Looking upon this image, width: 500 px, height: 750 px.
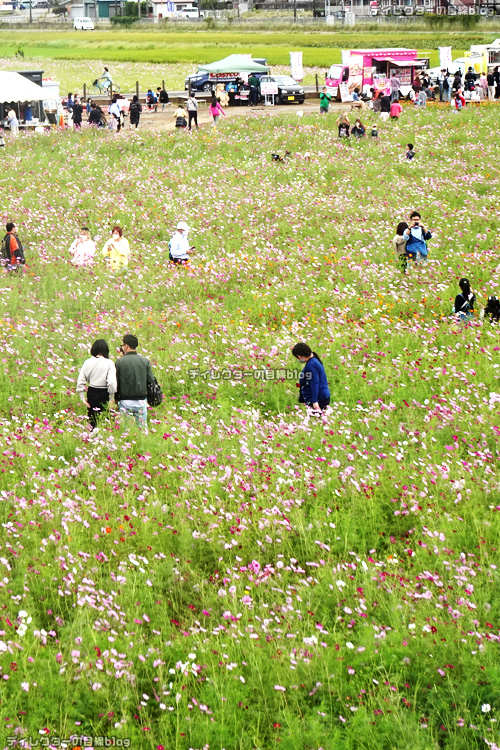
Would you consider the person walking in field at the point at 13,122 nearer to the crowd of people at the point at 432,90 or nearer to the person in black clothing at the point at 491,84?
the crowd of people at the point at 432,90

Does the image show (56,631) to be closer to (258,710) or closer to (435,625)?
(258,710)

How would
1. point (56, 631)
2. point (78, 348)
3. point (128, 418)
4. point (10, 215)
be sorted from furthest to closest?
point (10, 215), point (78, 348), point (128, 418), point (56, 631)

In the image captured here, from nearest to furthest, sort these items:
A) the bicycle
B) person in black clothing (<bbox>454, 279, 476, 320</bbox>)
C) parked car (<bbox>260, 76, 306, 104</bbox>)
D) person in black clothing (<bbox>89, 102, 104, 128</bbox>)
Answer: person in black clothing (<bbox>454, 279, 476, 320</bbox>), person in black clothing (<bbox>89, 102, 104, 128</bbox>), parked car (<bbox>260, 76, 306, 104</bbox>), the bicycle

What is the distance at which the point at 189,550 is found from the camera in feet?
26.3

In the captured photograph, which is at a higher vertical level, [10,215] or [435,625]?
[10,215]

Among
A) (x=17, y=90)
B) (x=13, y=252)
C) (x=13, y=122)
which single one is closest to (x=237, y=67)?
(x=17, y=90)

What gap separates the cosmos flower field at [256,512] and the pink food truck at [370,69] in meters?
31.5

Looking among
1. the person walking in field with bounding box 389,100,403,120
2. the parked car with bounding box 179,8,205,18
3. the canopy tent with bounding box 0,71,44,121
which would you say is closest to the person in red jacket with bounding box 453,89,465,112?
the person walking in field with bounding box 389,100,403,120

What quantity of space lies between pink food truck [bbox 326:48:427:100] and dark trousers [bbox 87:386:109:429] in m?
40.6

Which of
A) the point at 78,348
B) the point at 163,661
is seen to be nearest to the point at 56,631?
the point at 163,661

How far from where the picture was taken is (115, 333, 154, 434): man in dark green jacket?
10398mm

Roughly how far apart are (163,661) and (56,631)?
3.48 feet

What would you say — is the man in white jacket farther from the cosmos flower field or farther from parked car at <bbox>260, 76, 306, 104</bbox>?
parked car at <bbox>260, 76, 306, 104</bbox>

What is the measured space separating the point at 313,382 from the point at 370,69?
4153cm
